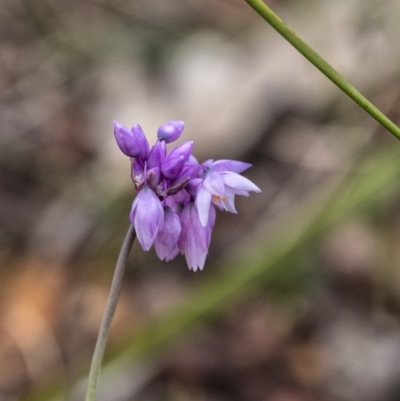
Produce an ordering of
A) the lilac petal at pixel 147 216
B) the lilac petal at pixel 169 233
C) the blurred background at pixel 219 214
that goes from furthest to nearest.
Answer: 1. the blurred background at pixel 219 214
2. the lilac petal at pixel 169 233
3. the lilac petal at pixel 147 216

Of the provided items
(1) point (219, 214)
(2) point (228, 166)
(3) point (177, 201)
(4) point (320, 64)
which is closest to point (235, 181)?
(2) point (228, 166)

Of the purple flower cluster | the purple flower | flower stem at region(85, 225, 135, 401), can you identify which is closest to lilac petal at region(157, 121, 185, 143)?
the purple flower cluster

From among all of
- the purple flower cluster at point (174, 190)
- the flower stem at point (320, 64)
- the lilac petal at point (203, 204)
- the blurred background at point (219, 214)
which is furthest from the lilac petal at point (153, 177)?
the blurred background at point (219, 214)

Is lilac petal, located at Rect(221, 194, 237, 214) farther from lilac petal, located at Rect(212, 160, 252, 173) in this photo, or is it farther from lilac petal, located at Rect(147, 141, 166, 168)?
lilac petal, located at Rect(147, 141, 166, 168)

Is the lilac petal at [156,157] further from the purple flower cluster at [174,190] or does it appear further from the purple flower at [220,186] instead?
the purple flower at [220,186]

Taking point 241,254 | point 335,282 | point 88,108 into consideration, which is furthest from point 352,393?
point 88,108

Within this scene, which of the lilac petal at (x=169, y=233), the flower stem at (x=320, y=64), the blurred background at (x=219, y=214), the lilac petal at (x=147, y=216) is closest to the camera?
the flower stem at (x=320, y=64)
